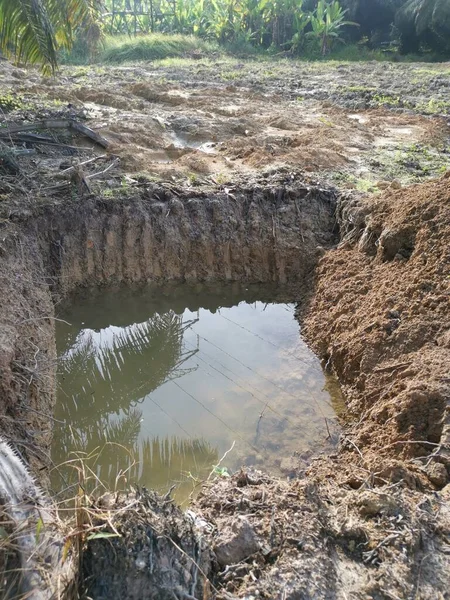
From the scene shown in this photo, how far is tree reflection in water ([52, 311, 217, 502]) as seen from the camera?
5.06 metres

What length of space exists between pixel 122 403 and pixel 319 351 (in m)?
2.53

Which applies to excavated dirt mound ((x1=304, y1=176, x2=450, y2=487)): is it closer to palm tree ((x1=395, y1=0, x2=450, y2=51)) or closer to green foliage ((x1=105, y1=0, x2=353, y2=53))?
palm tree ((x1=395, y1=0, x2=450, y2=51))

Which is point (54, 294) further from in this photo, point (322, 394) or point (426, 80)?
point (426, 80)

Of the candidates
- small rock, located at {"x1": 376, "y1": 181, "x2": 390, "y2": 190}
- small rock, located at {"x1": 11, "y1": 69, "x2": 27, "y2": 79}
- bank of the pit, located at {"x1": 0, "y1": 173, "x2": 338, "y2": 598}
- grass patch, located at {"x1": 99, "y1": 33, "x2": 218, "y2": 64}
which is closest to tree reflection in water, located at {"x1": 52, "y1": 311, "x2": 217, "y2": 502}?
bank of the pit, located at {"x1": 0, "y1": 173, "x2": 338, "y2": 598}

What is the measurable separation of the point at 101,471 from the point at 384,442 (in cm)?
265

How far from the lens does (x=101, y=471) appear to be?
5012 millimetres

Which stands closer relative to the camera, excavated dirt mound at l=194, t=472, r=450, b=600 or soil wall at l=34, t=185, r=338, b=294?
excavated dirt mound at l=194, t=472, r=450, b=600

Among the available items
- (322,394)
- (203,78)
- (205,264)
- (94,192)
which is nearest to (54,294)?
(94,192)

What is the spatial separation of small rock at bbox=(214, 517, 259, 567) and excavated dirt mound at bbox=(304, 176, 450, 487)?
131 cm

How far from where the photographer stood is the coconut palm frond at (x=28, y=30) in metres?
7.12

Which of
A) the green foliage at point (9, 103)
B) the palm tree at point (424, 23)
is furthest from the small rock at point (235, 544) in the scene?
the palm tree at point (424, 23)

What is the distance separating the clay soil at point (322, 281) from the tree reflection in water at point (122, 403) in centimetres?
46

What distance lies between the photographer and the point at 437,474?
3.93 m

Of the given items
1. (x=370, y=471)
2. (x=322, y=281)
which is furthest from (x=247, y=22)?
(x=370, y=471)
